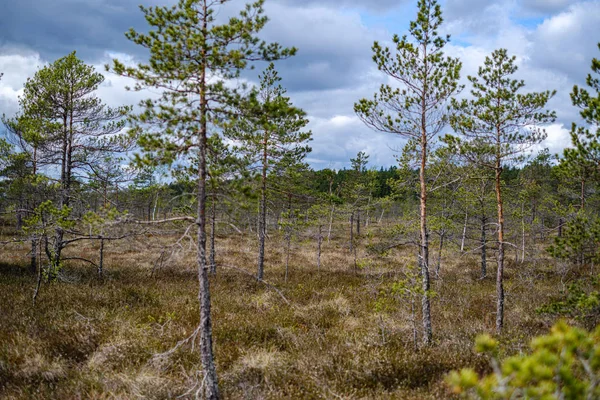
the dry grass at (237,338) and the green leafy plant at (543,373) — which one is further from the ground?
the green leafy plant at (543,373)

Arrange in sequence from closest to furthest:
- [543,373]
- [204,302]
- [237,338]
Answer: [543,373] → [204,302] → [237,338]

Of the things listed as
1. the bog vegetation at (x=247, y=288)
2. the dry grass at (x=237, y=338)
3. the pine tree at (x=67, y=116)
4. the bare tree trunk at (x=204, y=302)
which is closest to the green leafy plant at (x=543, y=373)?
the bog vegetation at (x=247, y=288)

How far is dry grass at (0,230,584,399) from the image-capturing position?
686cm

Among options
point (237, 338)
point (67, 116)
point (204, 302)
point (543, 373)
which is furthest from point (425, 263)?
point (67, 116)

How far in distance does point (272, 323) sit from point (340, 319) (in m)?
2.31

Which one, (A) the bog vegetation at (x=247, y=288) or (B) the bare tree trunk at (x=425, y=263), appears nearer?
(A) the bog vegetation at (x=247, y=288)

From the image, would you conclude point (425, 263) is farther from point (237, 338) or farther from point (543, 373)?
point (543, 373)

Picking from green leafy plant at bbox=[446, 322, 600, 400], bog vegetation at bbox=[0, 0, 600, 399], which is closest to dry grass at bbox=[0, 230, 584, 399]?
bog vegetation at bbox=[0, 0, 600, 399]

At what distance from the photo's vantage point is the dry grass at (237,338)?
22.5 feet

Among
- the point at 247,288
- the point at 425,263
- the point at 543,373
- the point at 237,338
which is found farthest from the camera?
the point at 247,288

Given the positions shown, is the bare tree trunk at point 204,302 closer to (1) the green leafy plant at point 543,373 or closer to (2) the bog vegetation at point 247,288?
(2) the bog vegetation at point 247,288

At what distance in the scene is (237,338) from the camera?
31.2ft

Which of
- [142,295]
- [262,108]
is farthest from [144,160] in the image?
[142,295]

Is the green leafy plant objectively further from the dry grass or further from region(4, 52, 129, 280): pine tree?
region(4, 52, 129, 280): pine tree
